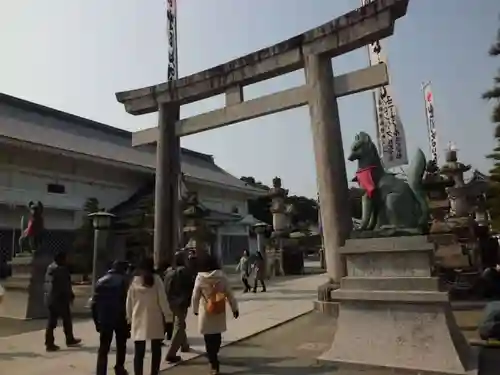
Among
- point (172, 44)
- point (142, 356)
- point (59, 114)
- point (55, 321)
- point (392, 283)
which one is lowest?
point (142, 356)

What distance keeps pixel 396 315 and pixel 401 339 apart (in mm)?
273

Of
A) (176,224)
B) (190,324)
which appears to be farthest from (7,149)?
(190,324)

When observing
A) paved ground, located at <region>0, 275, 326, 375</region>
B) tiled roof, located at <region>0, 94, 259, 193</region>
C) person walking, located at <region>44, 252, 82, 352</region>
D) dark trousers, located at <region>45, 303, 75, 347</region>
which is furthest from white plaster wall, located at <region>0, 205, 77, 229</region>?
dark trousers, located at <region>45, 303, 75, 347</region>

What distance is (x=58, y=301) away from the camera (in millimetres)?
6984

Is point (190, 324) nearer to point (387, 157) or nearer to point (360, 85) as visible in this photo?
point (360, 85)

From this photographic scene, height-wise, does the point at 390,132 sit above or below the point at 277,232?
above

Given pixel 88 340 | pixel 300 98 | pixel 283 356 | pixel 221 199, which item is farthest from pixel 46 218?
pixel 283 356

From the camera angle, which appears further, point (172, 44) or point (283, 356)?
point (172, 44)

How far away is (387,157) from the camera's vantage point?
14.0m

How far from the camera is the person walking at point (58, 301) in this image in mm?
6809

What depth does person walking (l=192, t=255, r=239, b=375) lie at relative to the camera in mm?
5020

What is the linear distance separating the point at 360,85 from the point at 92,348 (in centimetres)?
679

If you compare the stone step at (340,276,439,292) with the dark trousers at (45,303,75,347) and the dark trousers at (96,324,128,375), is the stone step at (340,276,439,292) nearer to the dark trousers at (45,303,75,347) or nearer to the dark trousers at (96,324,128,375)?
the dark trousers at (96,324,128,375)

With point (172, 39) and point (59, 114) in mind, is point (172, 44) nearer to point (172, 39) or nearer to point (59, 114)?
point (172, 39)
